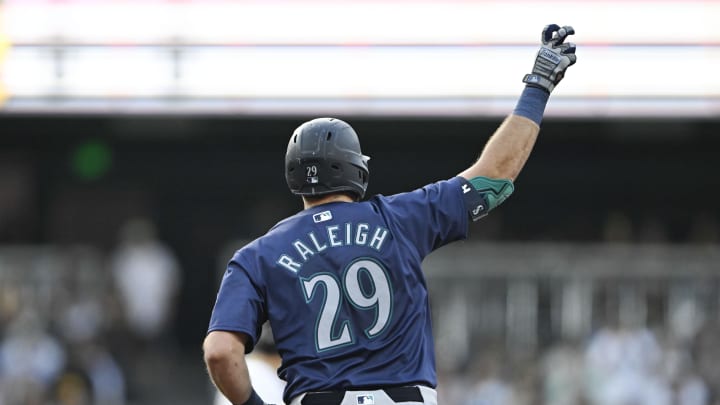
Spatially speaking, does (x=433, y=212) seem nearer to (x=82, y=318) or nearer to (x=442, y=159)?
(x=82, y=318)

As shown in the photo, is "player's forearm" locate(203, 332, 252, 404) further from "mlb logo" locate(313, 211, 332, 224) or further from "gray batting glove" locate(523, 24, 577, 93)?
"gray batting glove" locate(523, 24, 577, 93)

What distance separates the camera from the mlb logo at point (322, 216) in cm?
459

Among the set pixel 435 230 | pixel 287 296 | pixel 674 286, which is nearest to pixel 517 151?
pixel 435 230

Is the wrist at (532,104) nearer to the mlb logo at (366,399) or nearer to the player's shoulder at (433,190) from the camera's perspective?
the player's shoulder at (433,190)

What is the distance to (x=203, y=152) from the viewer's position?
18781 mm

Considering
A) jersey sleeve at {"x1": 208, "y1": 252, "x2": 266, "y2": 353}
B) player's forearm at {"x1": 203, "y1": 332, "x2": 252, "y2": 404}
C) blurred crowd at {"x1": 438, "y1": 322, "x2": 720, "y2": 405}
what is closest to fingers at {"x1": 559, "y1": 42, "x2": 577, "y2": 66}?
jersey sleeve at {"x1": 208, "y1": 252, "x2": 266, "y2": 353}

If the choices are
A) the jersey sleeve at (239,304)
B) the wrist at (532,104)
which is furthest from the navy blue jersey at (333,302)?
the wrist at (532,104)

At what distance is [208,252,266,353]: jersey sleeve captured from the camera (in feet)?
14.4

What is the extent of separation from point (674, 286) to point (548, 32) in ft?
33.2

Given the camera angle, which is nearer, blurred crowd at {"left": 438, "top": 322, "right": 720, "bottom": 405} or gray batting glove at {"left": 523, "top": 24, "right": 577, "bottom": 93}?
gray batting glove at {"left": 523, "top": 24, "right": 577, "bottom": 93}

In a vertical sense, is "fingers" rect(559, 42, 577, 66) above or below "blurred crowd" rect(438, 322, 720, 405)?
above

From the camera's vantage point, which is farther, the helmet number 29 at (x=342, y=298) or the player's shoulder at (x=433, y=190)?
the player's shoulder at (x=433, y=190)

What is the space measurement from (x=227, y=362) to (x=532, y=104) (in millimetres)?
1511

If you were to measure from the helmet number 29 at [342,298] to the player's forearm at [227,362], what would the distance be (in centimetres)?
27
